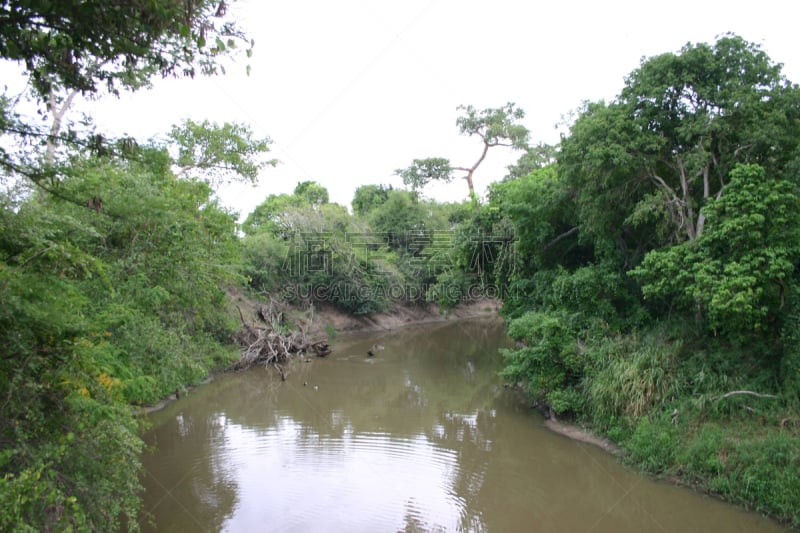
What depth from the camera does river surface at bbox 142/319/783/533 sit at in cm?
766

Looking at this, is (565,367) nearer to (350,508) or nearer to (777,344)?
(777,344)

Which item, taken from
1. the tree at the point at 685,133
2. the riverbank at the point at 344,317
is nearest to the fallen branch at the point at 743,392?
the tree at the point at 685,133

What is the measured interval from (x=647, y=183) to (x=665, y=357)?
153 inches

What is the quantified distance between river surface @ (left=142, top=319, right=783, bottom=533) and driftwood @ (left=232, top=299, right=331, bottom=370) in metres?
2.60

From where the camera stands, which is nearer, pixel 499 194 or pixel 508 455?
pixel 508 455

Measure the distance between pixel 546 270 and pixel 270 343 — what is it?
33.7 ft

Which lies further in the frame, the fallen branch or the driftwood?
the driftwood

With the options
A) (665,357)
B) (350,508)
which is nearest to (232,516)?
(350,508)

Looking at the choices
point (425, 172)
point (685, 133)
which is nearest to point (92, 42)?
point (685, 133)

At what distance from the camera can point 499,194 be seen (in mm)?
17828

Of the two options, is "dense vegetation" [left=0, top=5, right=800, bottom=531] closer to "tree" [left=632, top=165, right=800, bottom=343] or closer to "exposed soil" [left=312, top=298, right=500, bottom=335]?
"tree" [left=632, top=165, right=800, bottom=343]

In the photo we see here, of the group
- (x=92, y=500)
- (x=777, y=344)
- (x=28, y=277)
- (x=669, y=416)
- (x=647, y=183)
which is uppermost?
(x=647, y=183)

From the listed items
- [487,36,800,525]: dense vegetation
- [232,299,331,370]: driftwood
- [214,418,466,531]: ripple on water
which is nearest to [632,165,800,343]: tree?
[487,36,800,525]: dense vegetation

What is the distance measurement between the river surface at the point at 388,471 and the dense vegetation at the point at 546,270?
2.78 ft
